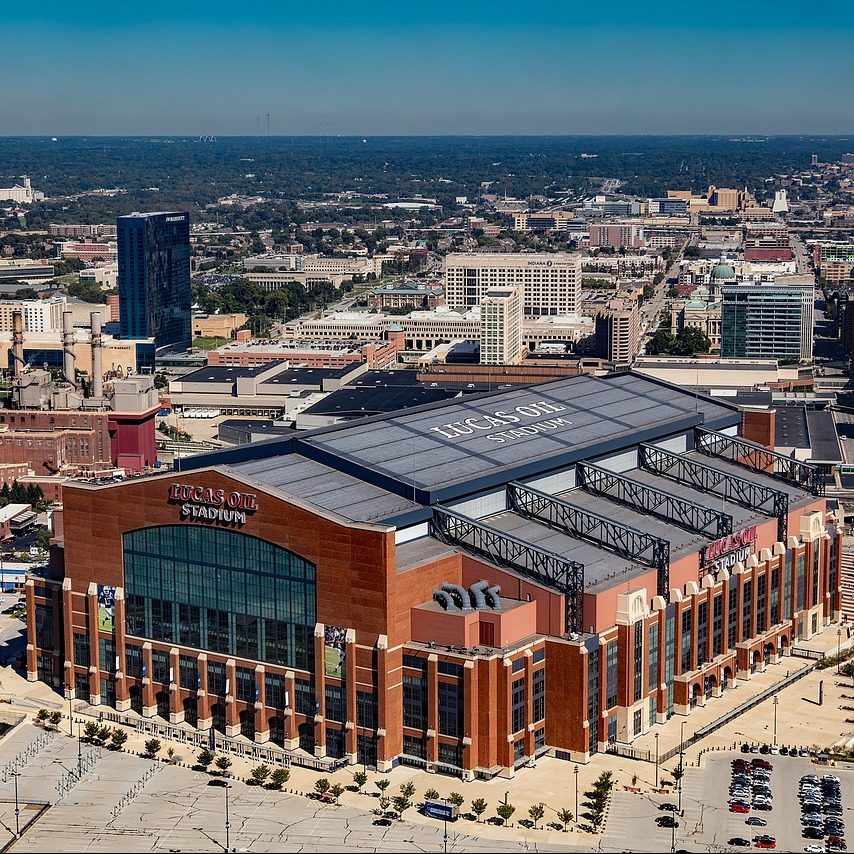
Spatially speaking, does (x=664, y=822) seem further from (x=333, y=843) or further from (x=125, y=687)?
(x=125, y=687)

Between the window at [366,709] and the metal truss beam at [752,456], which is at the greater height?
the metal truss beam at [752,456]

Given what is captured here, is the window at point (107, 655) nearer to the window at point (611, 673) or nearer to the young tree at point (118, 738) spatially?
the young tree at point (118, 738)

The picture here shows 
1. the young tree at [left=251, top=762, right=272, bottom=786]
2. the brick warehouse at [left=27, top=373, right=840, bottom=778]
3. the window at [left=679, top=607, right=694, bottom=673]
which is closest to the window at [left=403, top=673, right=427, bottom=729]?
the brick warehouse at [left=27, top=373, right=840, bottom=778]

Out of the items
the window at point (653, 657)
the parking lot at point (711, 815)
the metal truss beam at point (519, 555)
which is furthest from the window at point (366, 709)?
the window at point (653, 657)

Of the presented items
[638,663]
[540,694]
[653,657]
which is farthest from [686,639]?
[540,694]

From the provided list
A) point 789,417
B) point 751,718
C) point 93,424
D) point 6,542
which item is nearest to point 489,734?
point 751,718
